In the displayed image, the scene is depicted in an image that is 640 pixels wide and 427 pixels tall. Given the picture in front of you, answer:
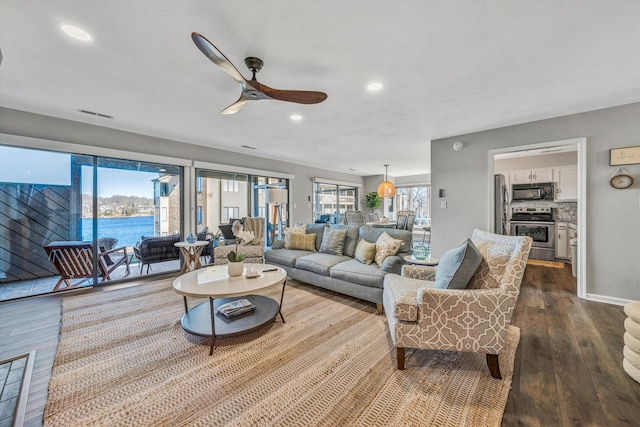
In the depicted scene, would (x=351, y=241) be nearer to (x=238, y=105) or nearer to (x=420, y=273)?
(x=420, y=273)

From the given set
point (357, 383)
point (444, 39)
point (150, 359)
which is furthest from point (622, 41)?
point (150, 359)

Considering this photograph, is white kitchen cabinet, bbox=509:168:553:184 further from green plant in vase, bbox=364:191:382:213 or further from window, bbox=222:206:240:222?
window, bbox=222:206:240:222

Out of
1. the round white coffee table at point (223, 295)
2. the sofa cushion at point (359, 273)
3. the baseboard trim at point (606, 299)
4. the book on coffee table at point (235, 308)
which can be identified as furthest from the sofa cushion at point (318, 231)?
the baseboard trim at point (606, 299)

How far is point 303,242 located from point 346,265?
1179mm

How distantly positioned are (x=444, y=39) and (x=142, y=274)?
5.30 m

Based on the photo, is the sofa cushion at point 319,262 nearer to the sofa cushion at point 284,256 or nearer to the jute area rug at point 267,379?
the sofa cushion at point 284,256

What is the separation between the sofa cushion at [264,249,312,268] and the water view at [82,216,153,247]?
227cm

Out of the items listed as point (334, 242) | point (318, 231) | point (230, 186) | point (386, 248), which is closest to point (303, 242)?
point (318, 231)

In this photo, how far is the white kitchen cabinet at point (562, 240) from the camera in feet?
16.7

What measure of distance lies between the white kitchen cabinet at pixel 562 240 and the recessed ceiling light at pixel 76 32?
7.69m

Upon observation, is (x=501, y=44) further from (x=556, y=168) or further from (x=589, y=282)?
(x=556, y=168)

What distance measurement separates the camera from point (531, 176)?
5551 mm

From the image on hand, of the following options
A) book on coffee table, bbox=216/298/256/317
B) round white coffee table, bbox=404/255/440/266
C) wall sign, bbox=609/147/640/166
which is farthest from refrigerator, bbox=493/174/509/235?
book on coffee table, bbox=216/298/256/317

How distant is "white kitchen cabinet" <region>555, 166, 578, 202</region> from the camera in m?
5.06
